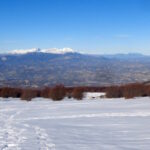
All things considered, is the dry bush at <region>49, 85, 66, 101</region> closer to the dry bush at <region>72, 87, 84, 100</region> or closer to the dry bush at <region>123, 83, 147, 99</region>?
the dry bush at <region>72, 87, 84, 100</region>

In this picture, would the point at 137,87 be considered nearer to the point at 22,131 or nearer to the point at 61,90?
the point at 61,90

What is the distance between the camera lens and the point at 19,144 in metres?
10.6

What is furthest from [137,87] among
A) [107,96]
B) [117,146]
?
[117,146]

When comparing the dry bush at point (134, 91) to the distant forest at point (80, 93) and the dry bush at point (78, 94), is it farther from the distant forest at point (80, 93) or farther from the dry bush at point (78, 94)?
the dry bush at point (78, 94)

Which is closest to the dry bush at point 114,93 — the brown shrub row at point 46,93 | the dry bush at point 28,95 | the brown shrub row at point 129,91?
→ the brown shrub row at point 129,91

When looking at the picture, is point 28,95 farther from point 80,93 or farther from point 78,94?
point 80,93

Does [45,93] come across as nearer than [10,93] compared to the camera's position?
Yes

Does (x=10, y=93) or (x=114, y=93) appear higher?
(x=114, y=93)

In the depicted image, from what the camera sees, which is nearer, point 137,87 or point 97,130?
point 97,130

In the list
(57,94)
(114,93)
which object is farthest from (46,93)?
(114,93)

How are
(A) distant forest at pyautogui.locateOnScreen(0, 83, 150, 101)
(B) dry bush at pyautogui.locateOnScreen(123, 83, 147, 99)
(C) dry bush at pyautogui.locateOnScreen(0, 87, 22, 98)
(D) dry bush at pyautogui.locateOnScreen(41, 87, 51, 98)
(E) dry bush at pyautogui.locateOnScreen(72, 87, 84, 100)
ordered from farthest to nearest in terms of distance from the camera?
(C) dry bush at pyautogui.locateOnScreen(0, 87, 22, 98)
(D) dry bush at pyautogui.locateOnScreen(41, 87, 51, 98)
(E) dry bush at pyautogui.locateOnScreen(72, 87, 84, 100)
(A) distant forest at pyautogui.locateOnScreen(0, 83, 150, 101)
(B) dry bush at pyautogui.locateOnScreen(123, 83, 147, 99)

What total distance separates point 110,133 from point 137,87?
27.3m

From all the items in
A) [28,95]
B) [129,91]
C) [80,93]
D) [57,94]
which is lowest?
[28,95]

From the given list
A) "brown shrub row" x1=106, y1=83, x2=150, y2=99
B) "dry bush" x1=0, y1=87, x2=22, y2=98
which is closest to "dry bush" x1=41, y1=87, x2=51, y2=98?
"dry bush" x1=0, y1=87, x2=22, y2=98
